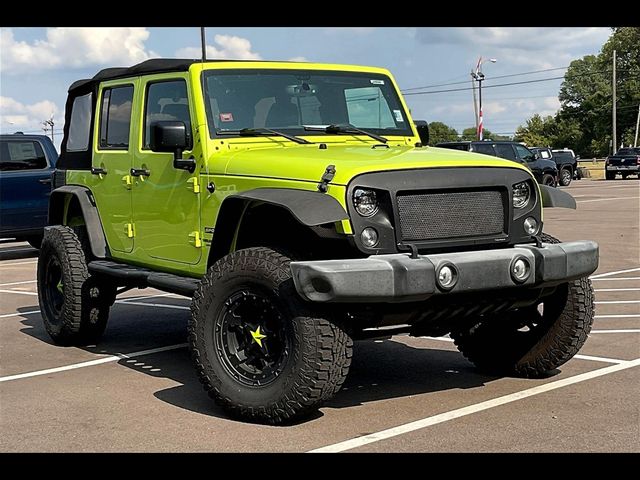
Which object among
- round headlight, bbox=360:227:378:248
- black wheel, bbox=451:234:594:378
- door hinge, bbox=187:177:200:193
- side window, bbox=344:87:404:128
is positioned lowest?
black wheel, bbox=451:234:594:378

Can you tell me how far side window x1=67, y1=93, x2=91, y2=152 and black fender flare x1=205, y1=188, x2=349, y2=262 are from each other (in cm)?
254

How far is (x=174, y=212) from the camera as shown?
6426 millimetres

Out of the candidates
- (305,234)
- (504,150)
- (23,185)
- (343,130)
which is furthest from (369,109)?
(504,150)

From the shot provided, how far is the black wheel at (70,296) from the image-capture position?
7.47 metres

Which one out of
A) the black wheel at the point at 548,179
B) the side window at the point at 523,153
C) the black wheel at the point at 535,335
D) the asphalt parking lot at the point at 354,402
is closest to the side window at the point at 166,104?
the asphalt parking lot at the point at 354,402

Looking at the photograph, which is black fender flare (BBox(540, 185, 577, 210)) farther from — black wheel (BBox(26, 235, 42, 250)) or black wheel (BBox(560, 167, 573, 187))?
black wheel (BBox(560, 167, 573, 187))

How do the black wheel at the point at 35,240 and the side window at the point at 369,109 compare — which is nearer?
the side window at the point at 369,109

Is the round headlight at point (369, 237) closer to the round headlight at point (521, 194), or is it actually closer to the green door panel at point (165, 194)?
the round headlight at point (521, 194)

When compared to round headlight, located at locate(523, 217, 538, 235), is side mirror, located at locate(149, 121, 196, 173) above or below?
above

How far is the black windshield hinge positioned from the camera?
16.8 feet

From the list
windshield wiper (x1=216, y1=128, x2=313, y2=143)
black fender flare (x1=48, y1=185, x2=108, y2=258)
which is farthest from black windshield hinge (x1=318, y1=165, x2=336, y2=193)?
black fender flare (x1=48, y1=185, x2=108, y2=258)

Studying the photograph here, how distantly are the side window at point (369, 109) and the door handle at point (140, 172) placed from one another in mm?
1535
